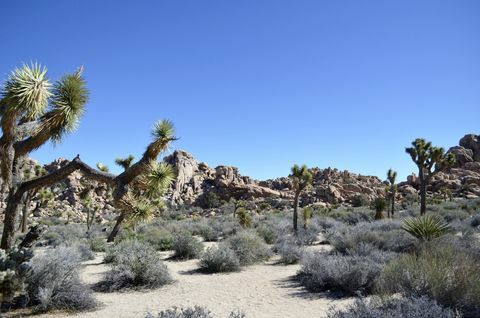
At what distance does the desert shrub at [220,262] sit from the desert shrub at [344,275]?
2.90 metres

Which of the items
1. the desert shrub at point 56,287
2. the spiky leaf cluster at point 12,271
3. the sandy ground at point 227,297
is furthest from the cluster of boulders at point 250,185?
the spiky leaf cluster at point 12,271

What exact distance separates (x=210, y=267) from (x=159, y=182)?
588 centimetres

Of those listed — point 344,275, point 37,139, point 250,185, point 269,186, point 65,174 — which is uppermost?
point 269,186

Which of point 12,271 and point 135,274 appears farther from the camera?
point 135,274

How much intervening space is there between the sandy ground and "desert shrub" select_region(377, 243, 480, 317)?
4.59 ft

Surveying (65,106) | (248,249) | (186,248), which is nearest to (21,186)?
(65,106)

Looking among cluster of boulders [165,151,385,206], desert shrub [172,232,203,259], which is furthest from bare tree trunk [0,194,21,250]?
cluster of boulders [165,151,385,206]

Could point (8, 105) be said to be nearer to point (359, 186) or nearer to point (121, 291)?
point (121, 291)

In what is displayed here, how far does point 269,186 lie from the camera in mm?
70562

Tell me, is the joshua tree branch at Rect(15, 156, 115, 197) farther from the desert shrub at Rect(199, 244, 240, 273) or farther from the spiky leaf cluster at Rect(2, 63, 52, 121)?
the desert shrub at Rect(199, 244, 240, 273)

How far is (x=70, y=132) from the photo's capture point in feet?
25.1

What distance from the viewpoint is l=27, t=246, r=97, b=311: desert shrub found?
7264mm

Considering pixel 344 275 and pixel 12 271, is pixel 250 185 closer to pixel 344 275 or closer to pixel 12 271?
pixel 344 275

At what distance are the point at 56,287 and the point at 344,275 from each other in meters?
6.37
